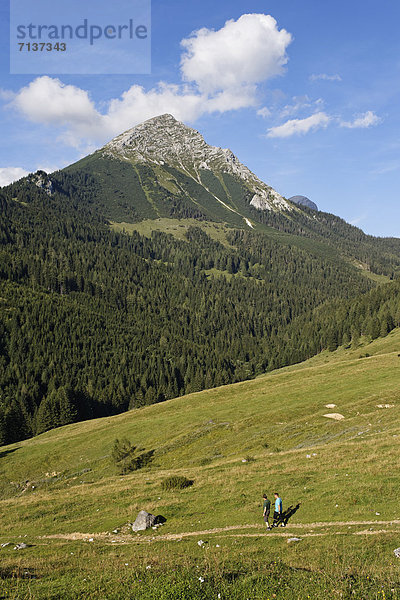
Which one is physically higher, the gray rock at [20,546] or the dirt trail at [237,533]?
the dirt trail at [237,533]

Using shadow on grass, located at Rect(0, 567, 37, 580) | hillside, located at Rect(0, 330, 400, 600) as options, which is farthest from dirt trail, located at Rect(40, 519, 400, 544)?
shadow on grass, located at Rect(0, 567, 37, 580)

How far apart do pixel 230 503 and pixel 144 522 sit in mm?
7631

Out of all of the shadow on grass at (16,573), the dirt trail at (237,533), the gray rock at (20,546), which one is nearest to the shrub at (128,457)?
the dirt trail at (237,533)

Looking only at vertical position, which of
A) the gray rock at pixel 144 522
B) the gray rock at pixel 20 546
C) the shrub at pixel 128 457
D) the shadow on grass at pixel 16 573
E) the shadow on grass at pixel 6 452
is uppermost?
the shadow on grass at pixel 16 573

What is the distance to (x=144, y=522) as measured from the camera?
2809 cm

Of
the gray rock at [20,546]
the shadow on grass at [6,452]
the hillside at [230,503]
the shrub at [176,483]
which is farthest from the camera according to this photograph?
the shadow on grass at [6,452]

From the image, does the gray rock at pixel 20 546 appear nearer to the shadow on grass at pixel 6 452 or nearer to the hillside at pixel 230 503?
the hillside at pixel 230 503

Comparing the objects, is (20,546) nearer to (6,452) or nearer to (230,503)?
(230,503)

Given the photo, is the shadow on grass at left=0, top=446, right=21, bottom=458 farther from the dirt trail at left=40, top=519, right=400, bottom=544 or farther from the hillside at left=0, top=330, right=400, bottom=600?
the dirt trail at left=40, top=519, right=400, bottom=544

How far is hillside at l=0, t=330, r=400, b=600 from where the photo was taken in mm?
14750

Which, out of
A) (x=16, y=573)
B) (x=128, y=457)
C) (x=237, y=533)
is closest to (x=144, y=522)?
(x=237, y=533)

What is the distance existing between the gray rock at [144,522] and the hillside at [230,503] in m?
1.10

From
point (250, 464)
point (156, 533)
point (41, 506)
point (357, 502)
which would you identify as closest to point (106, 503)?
point (41, 506)

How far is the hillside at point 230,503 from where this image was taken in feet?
48.4
